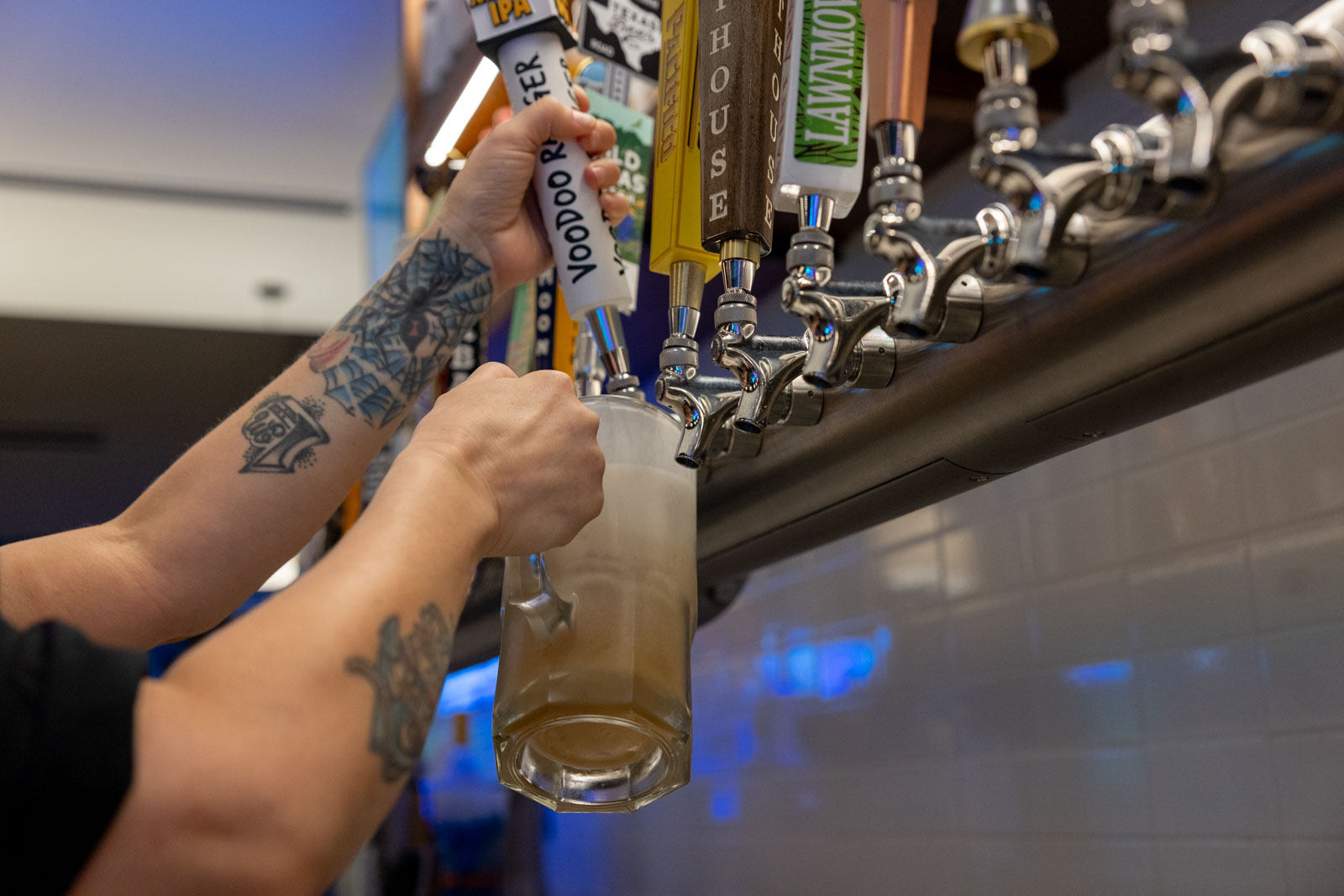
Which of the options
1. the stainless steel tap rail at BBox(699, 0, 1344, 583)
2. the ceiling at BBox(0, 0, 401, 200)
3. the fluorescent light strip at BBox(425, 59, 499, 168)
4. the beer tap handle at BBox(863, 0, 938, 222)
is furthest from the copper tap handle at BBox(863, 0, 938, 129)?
the ceiling at BBox(0, 0, 401, 200)

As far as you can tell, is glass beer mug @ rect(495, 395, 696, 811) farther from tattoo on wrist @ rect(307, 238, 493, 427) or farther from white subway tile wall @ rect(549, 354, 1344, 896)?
white subway tile wall @ rect(549, 354, 1344, 896)

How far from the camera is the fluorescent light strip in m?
0.88

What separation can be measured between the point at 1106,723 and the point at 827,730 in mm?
494

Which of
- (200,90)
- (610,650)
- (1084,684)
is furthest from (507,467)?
(200,90)

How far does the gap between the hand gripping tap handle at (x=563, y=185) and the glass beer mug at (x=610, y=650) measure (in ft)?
0.28

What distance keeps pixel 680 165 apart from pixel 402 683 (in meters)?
0.34

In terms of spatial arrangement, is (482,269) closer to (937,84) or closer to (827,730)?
(937,84)

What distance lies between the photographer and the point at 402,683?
1.87 ft

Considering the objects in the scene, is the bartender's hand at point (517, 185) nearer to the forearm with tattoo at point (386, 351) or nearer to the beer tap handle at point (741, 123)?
the forearm with tattoo at point (386, 351)

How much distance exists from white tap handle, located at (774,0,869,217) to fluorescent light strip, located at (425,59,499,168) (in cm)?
30

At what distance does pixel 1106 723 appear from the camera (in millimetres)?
1133

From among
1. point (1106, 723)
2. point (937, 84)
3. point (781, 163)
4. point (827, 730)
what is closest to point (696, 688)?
point (827, 730)

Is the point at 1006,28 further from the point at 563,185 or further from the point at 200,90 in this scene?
the point at 200,90

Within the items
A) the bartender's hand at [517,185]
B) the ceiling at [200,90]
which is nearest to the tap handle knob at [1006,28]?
the bartender's hand at [517,185]
